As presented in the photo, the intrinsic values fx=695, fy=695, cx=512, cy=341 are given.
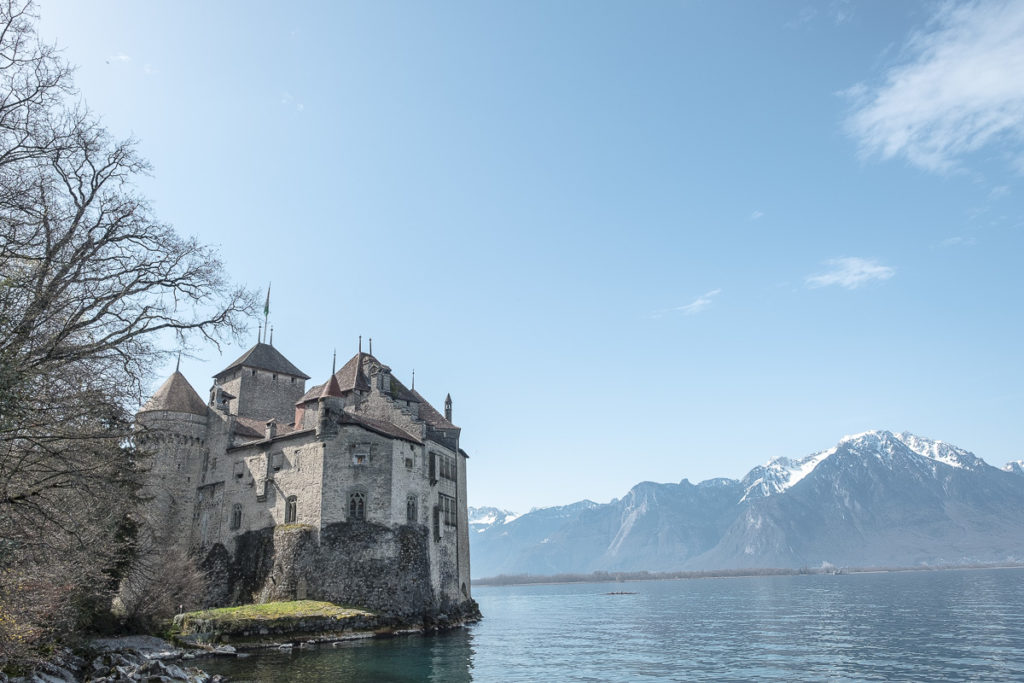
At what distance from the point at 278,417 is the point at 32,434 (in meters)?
52.2

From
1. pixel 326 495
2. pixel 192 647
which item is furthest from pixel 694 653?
pixel 192 647

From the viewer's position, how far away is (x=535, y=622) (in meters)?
70.0

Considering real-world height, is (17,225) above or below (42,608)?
above

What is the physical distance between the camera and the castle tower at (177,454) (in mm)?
54500

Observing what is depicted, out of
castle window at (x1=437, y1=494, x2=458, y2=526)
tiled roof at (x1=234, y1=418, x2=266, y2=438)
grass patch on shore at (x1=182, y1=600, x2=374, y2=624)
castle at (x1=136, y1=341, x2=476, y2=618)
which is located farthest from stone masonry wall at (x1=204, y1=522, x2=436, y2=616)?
tiled roof at (x1=234, y1=418, x2=266, y2=438)

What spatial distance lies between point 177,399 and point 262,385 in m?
8.30

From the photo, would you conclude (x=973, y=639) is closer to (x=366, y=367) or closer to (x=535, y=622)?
(x=535, y=622)

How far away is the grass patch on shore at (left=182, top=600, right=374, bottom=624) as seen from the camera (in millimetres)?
39719

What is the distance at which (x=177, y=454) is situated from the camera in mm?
56469

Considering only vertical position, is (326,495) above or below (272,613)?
above

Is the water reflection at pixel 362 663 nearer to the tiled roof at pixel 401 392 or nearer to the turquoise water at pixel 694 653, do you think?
the turquoise water at pixel 694 653

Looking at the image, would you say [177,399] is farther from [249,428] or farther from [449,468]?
[449,468]

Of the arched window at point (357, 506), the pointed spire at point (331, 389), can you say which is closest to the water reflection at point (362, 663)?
the arched window at point (357, 506)

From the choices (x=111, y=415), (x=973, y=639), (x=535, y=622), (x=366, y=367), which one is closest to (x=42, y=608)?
(x=111, y=415)
